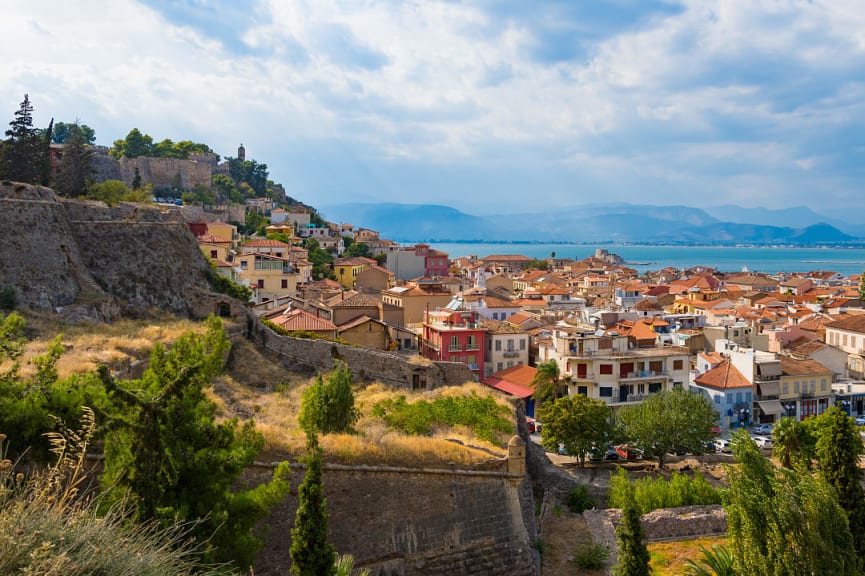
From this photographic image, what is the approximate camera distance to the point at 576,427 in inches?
1107

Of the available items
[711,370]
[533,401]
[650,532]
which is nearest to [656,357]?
[711,370]

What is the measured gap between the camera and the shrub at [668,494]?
22.2 metres

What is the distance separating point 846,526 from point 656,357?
85.3ft

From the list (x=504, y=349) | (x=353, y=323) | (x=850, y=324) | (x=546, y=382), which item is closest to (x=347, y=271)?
(x=504, y=349)

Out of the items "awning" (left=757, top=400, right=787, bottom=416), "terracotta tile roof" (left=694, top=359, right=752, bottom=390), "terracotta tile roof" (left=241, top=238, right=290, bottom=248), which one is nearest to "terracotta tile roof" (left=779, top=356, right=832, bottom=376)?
"awning" (left=757, top=400, right=787, bottom=416)

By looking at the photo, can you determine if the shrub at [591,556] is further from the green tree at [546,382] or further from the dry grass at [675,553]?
the green tree at [546,382]

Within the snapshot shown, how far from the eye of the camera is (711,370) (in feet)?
136

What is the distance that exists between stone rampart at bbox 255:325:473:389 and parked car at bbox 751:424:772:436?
770 inches

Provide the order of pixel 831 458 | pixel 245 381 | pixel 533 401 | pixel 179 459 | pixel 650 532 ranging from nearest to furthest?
pixel 179 459
pixel 831 458
pixel 650 532
pixel 245 381
pixel 533 401

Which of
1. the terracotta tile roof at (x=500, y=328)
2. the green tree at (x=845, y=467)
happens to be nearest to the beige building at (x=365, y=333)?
the terracotta tile roof at (x=500, y=328)

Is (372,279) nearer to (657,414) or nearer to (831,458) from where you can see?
(657,414)

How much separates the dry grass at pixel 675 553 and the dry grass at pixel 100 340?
15.7 meters

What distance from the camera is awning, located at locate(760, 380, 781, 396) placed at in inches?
1586

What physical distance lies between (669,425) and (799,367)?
1891cm
